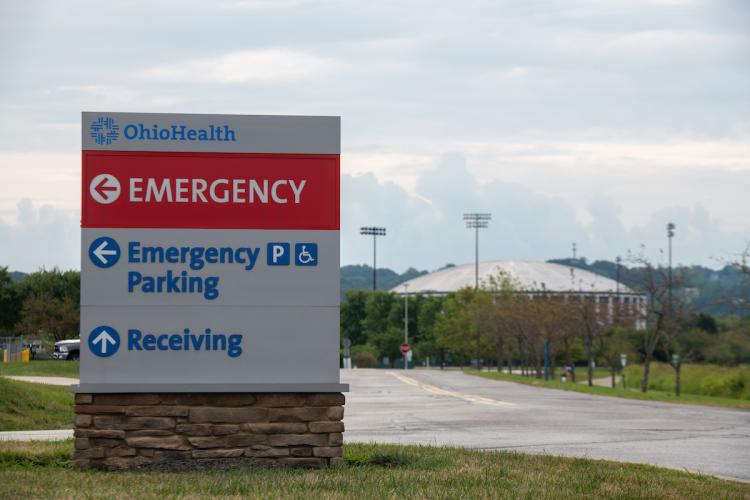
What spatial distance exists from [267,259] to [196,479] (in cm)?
266

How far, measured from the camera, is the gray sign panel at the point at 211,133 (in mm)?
12141

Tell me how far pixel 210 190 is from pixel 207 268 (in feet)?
2.80

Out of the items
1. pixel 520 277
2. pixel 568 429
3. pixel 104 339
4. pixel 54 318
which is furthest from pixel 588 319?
pixel 520 277

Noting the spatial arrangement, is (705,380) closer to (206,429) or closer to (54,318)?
(54,318)

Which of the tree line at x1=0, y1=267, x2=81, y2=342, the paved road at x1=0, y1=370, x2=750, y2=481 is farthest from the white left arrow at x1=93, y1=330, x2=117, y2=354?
the tree line at x1=0, y1=267, x2=81, y2=342

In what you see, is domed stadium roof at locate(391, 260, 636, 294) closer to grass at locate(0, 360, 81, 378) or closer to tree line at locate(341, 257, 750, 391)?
tree line at locate(341, 257, 750, 391)

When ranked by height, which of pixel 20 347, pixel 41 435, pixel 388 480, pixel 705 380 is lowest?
pixel 705 380

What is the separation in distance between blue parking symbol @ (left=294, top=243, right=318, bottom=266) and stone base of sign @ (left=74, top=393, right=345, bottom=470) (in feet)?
4.72

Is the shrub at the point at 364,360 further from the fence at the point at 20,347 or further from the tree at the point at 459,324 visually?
the fence at the point at 20,347

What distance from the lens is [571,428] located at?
21.3 meters

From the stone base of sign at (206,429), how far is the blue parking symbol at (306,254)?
4.72 feet

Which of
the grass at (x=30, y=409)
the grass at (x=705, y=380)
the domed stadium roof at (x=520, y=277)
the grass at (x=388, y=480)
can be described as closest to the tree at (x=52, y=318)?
the grass at (x=705, y=380)

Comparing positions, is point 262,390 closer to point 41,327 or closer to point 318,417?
point 318,417

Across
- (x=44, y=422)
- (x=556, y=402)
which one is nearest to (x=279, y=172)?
(x=44, y=422)
